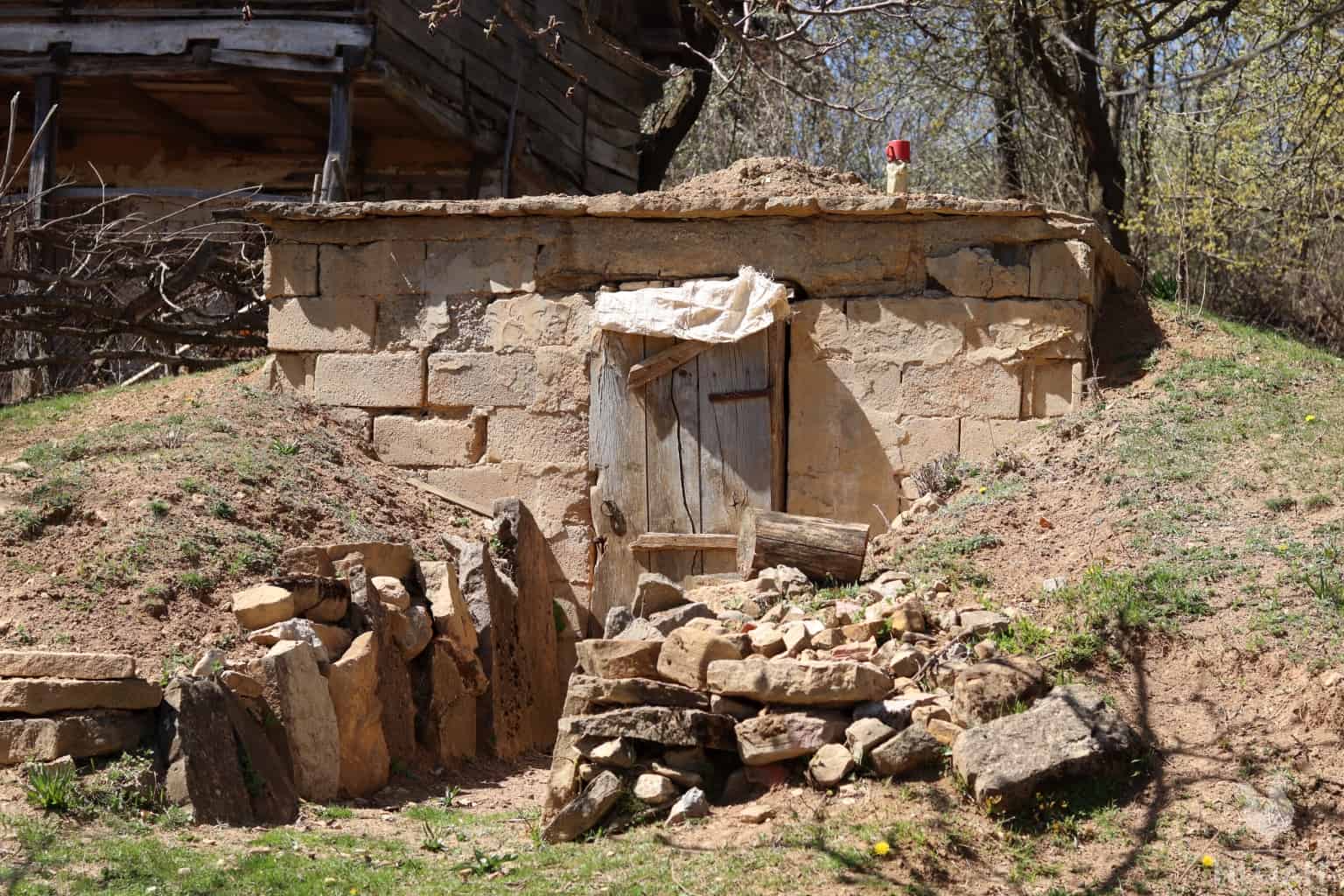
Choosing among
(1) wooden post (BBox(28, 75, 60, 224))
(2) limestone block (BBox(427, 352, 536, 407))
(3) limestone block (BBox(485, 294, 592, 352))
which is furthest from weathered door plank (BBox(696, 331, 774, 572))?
(1) wooden post (BBox(28, 75, 60, 224))

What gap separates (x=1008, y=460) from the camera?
795cm

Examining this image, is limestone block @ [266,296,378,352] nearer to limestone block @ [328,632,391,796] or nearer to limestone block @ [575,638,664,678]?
limestone block @ [328,632,391,796]

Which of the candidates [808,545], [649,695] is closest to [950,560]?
[808,545]

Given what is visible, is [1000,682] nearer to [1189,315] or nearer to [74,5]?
[1189,315]

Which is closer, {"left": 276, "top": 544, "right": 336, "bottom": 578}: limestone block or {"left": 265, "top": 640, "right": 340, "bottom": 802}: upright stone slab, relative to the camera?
{"left": 265, "top": 640, "right": 340, "bottom": 802}: upright stone slab

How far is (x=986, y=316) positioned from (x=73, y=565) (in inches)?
201

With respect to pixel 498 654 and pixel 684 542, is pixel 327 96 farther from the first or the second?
pixel 498 654

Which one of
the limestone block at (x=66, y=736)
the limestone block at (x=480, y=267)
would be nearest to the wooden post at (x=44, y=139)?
the limestone block at (x=480, y=267)

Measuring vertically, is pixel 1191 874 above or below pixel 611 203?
below

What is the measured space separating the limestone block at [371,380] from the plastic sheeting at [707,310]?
134 centimetres

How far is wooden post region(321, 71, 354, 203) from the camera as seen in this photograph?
10.7 m

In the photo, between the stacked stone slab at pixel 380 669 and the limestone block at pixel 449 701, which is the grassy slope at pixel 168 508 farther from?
the limestone block at pixel 449 701

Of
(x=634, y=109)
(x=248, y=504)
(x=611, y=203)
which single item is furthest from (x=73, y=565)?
(x=634, y=109)

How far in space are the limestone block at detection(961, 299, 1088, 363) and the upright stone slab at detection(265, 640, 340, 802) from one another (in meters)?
4.22
